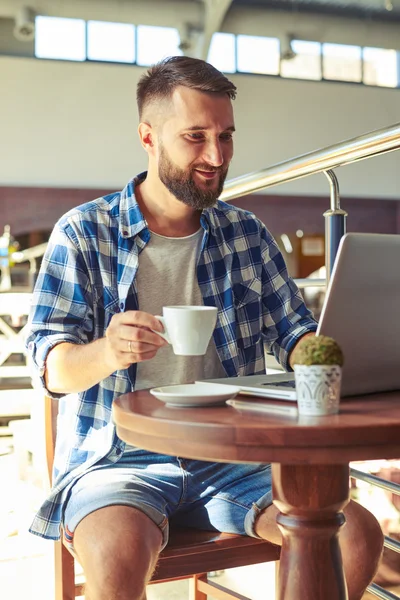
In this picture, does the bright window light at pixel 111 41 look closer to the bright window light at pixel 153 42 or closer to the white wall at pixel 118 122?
the bright window light at pixel 153 42

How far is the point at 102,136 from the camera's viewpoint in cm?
859

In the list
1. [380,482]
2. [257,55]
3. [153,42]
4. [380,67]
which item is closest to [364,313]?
[380,482]

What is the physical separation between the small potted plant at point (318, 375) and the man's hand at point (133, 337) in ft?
0.74

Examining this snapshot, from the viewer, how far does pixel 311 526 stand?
99cm

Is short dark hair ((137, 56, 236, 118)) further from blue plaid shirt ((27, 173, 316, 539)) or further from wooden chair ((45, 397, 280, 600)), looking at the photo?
wooden chair ((45, 397, 280, 600))

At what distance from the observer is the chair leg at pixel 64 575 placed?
50.7 inches

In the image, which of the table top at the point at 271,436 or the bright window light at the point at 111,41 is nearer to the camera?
the table top at the point at 271,436

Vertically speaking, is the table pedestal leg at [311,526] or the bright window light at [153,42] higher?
the bright window light at [153,42]

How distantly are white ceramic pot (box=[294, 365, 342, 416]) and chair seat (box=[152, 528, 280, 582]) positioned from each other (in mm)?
418

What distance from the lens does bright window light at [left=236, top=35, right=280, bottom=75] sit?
9258mm

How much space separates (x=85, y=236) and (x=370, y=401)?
63cm

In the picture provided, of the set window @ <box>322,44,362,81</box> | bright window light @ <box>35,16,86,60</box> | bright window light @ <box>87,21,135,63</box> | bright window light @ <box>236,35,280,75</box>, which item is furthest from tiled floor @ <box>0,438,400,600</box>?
window @ <box>322,44,362,81</box>

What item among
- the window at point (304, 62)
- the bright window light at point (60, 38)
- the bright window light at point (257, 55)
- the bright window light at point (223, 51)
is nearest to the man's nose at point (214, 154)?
the bright window light at point (60, 38)

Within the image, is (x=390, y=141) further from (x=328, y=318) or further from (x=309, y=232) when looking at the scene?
(x=309, y=232)
